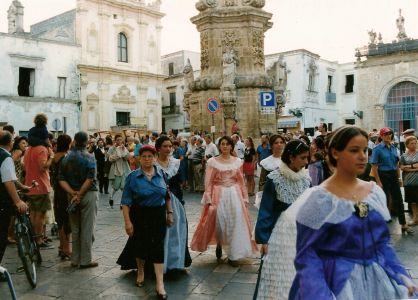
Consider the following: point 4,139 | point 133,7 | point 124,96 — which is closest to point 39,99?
point 124,96

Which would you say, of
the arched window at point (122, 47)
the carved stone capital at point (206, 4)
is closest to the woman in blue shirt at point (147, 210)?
the carved stone capital at point (206, 4)

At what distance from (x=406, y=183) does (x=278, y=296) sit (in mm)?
5711

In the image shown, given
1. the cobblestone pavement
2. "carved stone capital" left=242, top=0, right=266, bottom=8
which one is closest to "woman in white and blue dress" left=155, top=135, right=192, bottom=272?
the cobblestone pavement

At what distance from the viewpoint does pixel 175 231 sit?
239 inches

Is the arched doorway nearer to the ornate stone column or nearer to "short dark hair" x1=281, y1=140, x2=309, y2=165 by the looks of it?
the ornate stone column

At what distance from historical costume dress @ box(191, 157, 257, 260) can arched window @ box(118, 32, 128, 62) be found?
34.3 m

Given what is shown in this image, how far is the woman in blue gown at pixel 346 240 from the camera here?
246 centimetres

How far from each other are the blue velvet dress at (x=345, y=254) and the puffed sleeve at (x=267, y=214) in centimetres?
155

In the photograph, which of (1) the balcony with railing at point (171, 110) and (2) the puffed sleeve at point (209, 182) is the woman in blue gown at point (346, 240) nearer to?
(2) the puffed sleeve at point (209, 182)

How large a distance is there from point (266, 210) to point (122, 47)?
37123 mm

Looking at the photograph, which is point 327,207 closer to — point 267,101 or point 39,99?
point 267,101

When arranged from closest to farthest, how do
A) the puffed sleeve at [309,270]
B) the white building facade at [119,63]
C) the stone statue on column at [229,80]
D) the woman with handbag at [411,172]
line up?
the puffed sleeve at [309,270] → the woman with handbag at [411,172] → the stone statue on column at [229,80] → the white building facade at [119,63]

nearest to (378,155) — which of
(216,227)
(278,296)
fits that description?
(216,227)

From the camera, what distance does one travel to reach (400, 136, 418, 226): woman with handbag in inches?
340
